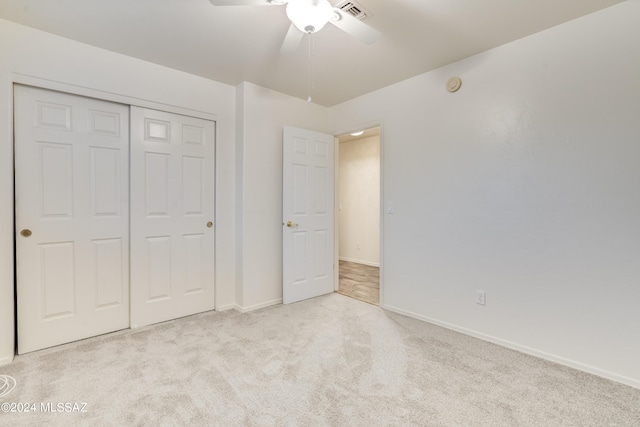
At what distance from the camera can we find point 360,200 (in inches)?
226

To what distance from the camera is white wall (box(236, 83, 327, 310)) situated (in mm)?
3129

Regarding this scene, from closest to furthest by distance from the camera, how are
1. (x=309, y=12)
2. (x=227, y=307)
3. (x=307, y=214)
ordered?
1. (x=309, y=12)
2. (x=227, y=307)
3. (x=307, y=214)

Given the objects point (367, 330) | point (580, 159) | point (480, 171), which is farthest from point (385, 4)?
point (367, 330)

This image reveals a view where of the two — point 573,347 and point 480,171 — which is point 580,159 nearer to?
point 480,171

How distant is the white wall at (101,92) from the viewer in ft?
6.81

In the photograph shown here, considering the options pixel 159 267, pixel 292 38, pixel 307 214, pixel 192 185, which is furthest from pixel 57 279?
pixel 292 38

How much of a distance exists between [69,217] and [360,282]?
3.39 metres

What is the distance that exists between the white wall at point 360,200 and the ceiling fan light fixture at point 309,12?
397 cm

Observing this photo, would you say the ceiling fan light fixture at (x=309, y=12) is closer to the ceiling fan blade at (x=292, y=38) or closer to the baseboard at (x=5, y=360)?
the ceiling fan blade at (x=292, y=38)

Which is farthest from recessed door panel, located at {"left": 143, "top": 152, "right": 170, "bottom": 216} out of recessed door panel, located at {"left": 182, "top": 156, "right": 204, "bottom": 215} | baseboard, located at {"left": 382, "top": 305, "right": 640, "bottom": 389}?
baseboard, located at {"left": 382, "top": 305, "right": 640, "bottom": 389}

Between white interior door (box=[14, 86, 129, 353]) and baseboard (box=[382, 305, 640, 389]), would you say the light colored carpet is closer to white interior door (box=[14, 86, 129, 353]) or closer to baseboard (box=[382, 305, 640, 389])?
baseboard (box=[382, 305, 640, 389])

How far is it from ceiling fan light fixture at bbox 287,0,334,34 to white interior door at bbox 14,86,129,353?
6.20 feet

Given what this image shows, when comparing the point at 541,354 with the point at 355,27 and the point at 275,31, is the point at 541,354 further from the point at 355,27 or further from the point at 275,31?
the point at 275,31

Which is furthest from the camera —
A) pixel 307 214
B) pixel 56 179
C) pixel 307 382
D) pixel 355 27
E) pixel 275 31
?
pixel 307 214
